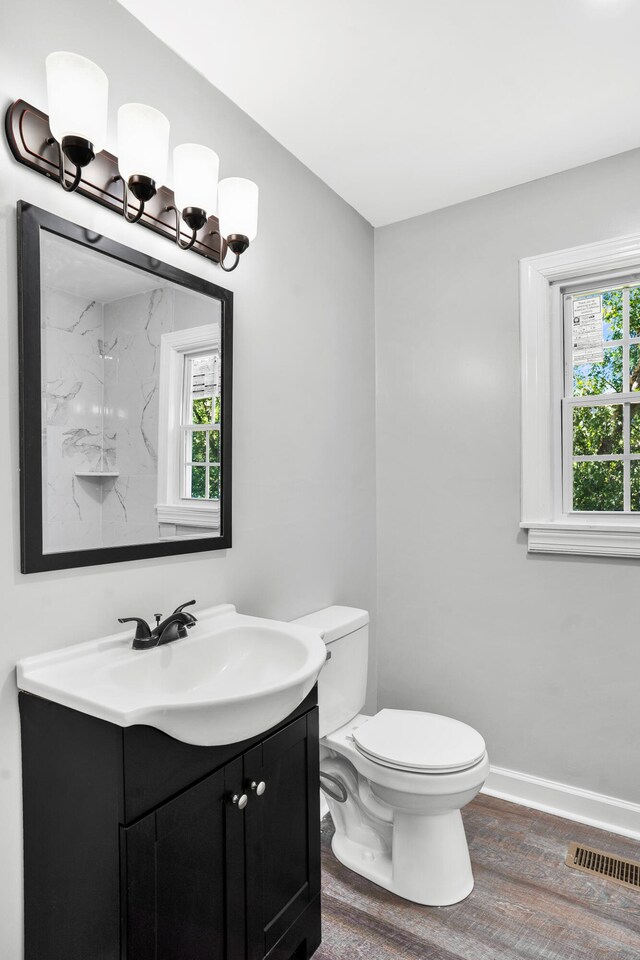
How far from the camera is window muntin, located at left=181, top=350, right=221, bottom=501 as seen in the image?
166cm

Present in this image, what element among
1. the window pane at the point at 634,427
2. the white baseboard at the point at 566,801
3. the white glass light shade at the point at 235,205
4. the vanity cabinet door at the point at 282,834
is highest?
the white glass light shade at the point at 235,205

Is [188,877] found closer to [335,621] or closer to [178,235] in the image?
[335,621]

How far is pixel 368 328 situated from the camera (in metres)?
2.64

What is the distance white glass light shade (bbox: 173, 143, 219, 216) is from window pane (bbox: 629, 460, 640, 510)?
1765 mm

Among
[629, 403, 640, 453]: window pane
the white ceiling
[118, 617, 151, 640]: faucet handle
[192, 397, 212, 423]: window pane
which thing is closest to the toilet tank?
[118, 617, 151, 640]: faucet handle

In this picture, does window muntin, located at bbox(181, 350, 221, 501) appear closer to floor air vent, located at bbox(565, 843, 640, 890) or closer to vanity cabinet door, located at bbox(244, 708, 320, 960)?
vanity cabinet door, located at bbox(244, 708, 320, 960)

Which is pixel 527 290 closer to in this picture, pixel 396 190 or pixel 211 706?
pixel 396 190

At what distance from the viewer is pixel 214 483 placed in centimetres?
175

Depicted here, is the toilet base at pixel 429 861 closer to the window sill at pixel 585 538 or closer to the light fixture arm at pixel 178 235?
the window sill at pixel 585 538

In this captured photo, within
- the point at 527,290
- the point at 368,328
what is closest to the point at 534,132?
the point at 527,290

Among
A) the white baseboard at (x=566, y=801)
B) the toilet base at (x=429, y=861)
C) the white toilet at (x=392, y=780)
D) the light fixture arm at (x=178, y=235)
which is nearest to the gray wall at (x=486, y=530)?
the white baseboard at (x=566, y=801)

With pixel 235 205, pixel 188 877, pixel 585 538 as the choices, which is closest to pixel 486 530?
pixel 585 538

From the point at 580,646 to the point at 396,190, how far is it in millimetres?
1960

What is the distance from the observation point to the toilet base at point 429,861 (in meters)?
1.76
